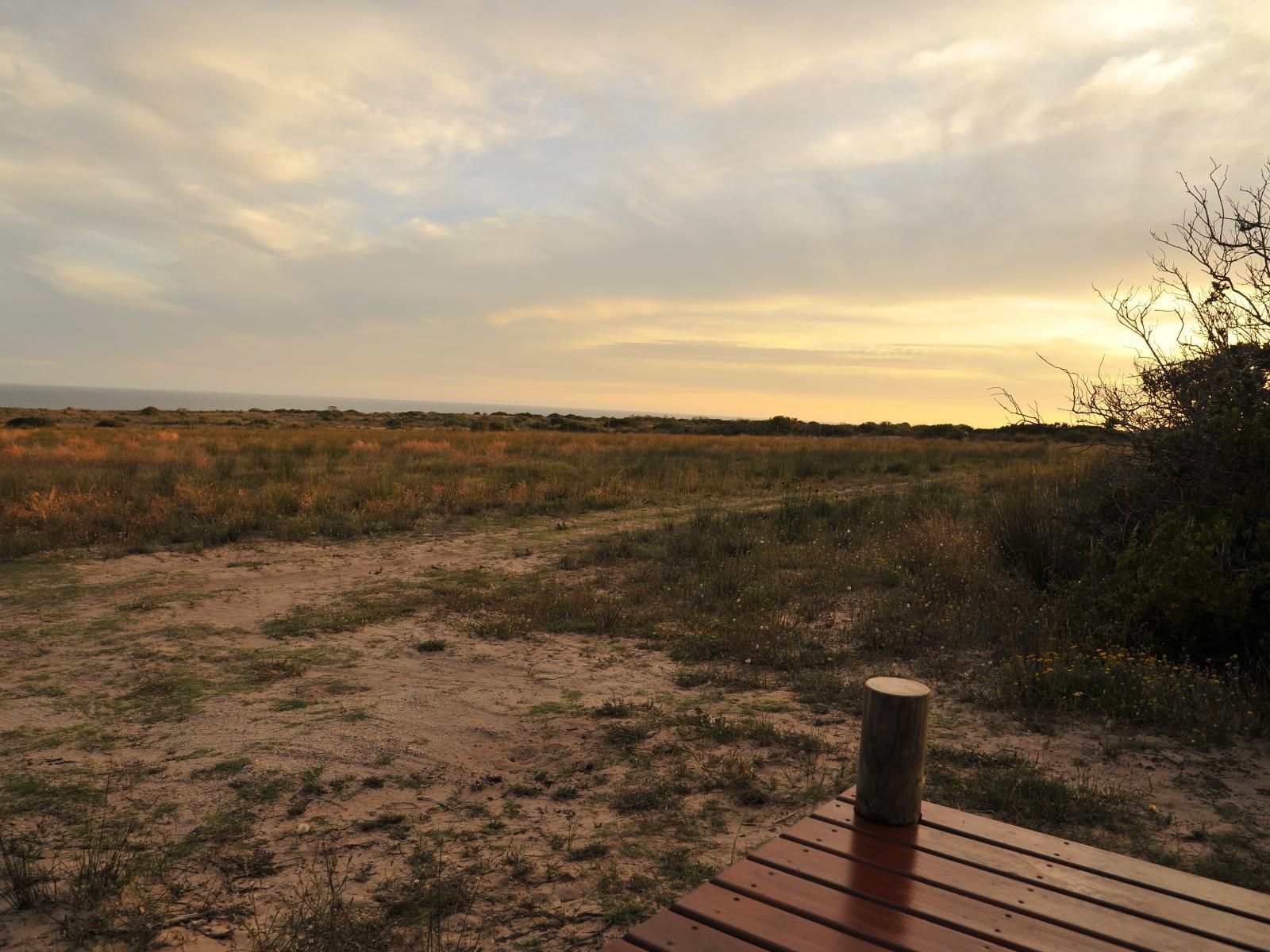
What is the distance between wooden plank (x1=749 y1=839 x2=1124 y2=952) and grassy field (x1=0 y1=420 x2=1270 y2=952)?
1030 mm

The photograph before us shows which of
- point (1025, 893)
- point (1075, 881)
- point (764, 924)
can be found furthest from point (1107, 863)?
point (764, 924)

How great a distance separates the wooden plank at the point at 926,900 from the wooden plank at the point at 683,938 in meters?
0.46

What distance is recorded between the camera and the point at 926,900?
7.99 ft

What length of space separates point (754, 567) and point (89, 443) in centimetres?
2271

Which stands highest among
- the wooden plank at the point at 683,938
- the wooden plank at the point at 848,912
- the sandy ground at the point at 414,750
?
the wooden plank at the point at 848,912

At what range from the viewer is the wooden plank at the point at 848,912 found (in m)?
2.21

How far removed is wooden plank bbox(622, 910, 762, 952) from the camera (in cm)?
218

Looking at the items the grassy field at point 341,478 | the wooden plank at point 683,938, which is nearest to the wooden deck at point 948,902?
the wooden plank at point 683,938

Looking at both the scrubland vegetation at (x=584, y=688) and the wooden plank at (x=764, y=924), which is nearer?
the wooden plank at (x=764, y=924)

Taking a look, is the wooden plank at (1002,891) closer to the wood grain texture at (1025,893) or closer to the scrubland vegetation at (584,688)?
the wood grain texture at (1025,893)

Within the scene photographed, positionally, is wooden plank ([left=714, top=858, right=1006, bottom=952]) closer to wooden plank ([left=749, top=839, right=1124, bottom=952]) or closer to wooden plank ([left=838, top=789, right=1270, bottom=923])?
wooden plank ([left=749, top=839, right=1124, bottom=952])

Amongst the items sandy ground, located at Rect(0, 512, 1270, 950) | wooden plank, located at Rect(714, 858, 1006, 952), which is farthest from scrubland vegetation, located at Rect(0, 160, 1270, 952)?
wooden plank, located at Rect(714, 858, 1006, 952)

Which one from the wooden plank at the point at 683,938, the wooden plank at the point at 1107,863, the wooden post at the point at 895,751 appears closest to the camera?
the wooden plank at the point at 683,938

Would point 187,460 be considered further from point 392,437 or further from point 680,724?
point 680,724
